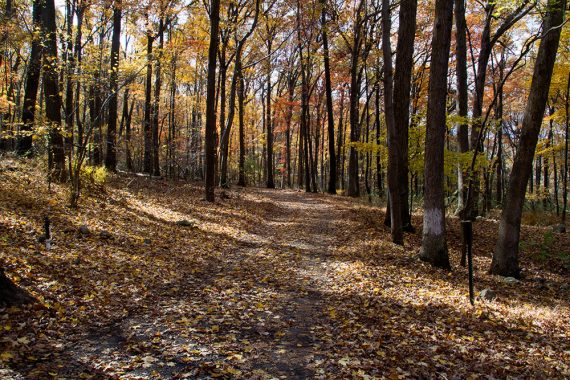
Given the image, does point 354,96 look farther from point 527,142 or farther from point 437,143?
point 527,142

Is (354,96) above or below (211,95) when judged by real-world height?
above

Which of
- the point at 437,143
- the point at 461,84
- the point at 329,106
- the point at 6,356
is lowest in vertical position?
the point at 6,356

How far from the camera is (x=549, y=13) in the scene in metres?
8.19

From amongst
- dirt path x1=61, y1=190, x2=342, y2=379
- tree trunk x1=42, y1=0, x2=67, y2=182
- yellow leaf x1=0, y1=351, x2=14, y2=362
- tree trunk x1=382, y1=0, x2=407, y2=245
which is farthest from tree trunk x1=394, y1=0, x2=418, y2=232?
yellow leaf x1=0, y1=351, x2=14, y2=362

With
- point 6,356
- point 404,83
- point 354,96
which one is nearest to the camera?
point 6,356

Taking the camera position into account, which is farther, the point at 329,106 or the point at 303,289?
the point at 329,106

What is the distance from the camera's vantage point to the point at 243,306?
5.81 metres

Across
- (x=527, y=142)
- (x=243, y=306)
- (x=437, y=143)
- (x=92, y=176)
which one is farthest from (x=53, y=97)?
(x=527, y=142)

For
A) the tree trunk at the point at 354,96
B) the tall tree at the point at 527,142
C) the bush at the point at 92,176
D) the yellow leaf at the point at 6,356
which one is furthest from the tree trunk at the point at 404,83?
the yellow leaf at the point at 6,356

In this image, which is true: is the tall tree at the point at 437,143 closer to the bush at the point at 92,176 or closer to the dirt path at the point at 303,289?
the dirt path at the point at 303,289

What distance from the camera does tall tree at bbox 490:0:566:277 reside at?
8078 millimetres

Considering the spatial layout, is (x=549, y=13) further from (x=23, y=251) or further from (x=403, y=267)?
(x=23, y=251)

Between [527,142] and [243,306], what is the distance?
23.3ft

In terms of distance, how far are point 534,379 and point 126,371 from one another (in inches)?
167
